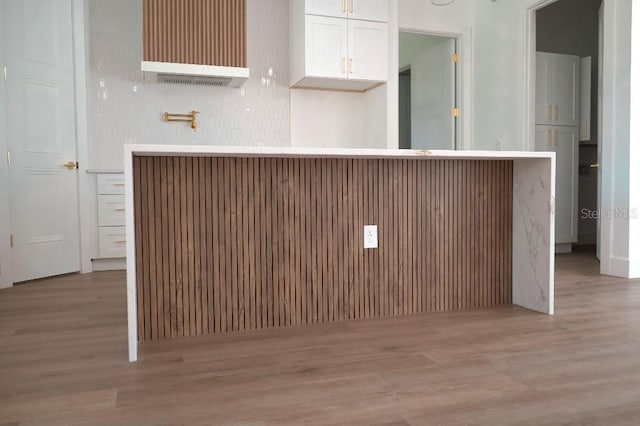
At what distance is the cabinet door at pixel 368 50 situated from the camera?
445 centimetres

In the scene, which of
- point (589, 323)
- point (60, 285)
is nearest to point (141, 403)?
point (589, 323)

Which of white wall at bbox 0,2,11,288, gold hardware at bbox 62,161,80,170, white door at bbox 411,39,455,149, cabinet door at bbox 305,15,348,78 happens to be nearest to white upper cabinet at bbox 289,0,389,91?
cabinet door at bbox 305,15,348,78

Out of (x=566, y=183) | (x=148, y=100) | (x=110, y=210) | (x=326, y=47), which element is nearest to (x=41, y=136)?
(x=110, y=210)

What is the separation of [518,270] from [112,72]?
11.6ft

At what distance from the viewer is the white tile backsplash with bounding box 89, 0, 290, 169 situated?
4.39m

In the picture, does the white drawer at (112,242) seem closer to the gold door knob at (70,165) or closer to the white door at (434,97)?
the gold door knob at (70,165)

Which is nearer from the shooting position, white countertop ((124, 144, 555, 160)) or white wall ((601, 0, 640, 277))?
white countertop ((124, 144, 555, 160))

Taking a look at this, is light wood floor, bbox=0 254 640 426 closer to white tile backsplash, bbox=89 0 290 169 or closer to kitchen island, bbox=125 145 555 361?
kitchen island, bbox=125 145 555 361

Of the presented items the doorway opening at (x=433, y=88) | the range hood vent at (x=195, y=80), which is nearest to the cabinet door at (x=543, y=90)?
the doorway opening at (x=433, y=88)

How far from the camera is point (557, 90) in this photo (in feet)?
16.2

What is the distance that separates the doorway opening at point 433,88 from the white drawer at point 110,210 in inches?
121

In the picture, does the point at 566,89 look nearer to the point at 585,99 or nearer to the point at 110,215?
the point at 585,99

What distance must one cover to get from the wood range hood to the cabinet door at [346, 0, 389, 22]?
→ 923 millimetres

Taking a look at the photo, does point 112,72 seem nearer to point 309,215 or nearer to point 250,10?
point 250,10
